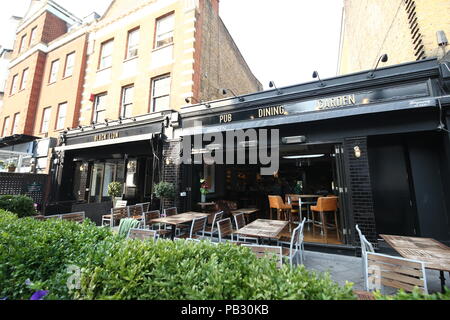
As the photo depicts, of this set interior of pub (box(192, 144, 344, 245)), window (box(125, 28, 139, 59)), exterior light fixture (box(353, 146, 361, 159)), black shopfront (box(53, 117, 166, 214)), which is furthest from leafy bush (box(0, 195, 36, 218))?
exterior light fixture (box(353, 146, 361, 159))

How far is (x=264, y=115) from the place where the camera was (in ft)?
21.6

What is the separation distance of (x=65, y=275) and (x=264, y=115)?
6125 mm

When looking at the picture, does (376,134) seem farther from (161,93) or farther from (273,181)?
(161,93)

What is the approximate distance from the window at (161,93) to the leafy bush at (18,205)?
5649 millimetres

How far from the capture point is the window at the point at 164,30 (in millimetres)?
9566

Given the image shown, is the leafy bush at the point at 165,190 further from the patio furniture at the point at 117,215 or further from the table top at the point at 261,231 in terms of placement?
the table top at the point at 261,231

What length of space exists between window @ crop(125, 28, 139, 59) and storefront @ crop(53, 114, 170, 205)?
397 cm

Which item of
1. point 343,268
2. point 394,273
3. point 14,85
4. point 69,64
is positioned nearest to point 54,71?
point 69,64

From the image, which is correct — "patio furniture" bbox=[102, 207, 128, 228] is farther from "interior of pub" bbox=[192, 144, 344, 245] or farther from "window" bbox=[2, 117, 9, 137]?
"window" bbox=[2, 117, 9, 137]

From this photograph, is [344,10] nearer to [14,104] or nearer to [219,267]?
[219,267]

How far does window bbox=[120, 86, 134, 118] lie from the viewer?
995cm

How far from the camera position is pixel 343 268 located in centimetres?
444

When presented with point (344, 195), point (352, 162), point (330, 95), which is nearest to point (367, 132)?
point (352, 162)

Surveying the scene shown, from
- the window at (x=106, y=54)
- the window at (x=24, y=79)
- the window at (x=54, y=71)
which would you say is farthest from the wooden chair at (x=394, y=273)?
the window at (x=24, y=79)
